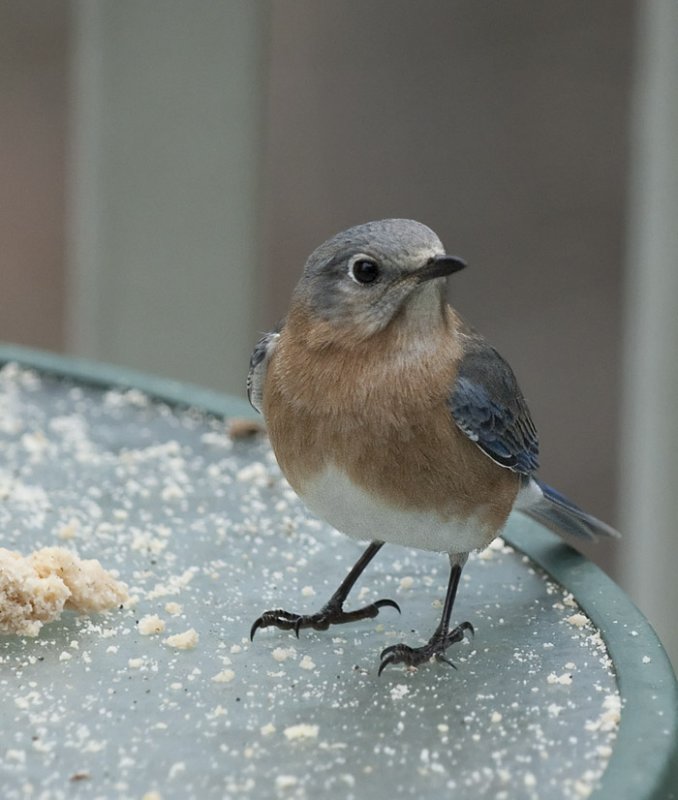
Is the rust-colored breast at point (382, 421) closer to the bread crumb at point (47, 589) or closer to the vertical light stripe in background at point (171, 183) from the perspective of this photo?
the bread crumb at point (47, 589)

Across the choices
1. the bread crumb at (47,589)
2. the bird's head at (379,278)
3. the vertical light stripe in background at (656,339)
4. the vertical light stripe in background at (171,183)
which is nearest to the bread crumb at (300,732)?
the bread crumb at (47,589)

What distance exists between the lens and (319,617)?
2.30m

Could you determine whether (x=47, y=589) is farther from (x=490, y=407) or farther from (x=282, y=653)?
(x=490, y=407)

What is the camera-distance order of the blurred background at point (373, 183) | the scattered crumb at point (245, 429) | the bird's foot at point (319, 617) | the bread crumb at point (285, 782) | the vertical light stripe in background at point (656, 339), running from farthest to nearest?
the blurred background at point (373, 183) < the vertical light stripe in background at point (656, 339) < the scattered crumb at point (245, 429) < the bird's foot at point (319, 617) < the bread crumb at point (285, 782)

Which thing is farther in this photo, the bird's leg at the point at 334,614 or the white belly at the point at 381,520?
the bird's leg at the point at 334,614

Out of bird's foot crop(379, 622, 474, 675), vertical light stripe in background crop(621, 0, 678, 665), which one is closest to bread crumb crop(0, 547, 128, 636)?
bird's foot crop(379, 622, 474, 675)

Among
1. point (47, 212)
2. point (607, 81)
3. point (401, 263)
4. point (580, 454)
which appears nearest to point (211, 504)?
point (401, 263)

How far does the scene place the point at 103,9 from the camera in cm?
391

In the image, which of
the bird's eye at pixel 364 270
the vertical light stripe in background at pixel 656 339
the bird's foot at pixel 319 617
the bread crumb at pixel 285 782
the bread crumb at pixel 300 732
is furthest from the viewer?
the vertical light stripe in background at pixel 656 339

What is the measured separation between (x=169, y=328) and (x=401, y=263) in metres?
2.22

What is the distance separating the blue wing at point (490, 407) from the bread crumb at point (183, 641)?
532 mm

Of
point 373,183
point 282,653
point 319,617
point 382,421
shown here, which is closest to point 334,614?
point 319,617

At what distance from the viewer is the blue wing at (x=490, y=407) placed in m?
2.19

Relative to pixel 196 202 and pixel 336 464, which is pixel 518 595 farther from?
pixel 196 202
